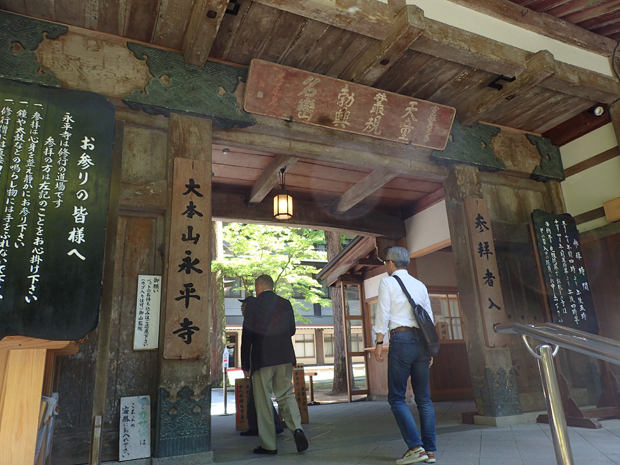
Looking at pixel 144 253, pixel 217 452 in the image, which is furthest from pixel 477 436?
pixel 144 253

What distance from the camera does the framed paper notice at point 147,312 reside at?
4.02 m

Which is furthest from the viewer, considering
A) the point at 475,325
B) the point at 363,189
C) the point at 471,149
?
the point at 363,189

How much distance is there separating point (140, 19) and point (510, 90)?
4288 mm

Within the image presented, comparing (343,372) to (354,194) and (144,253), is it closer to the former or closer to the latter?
(354,194)

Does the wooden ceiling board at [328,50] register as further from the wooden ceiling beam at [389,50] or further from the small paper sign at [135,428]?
the small paper sign at [135,428]

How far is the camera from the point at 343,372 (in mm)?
12125

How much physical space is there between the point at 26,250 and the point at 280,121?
2.88 meters

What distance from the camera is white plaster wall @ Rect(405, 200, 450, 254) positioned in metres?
8.01

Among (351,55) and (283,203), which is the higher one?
(351,55)

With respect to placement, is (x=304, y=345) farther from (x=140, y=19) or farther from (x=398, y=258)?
(x=140, y=19)

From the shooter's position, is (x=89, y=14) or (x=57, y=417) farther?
(x=89, y=14)

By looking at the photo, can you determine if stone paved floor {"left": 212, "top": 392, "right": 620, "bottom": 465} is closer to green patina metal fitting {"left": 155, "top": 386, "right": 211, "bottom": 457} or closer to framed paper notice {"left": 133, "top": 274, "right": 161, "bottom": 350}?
green patina metal fitting {"left": 155, "top": 386, "right": 211, "bottom": 457}

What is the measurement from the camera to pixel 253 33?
178 inches

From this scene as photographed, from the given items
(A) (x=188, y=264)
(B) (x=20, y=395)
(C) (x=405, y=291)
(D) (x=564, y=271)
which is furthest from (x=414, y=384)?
(D) (x=564, y=271)
